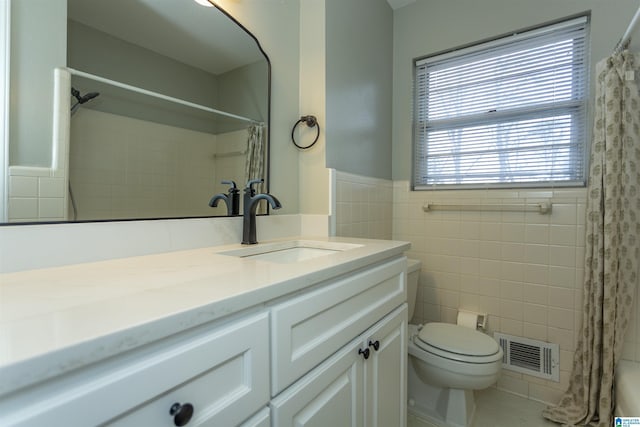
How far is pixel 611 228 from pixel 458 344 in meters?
0.91

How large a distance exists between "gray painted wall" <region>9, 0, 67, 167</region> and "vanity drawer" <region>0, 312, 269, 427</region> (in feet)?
2.22

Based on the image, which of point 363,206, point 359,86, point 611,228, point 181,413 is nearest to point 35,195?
point 181,413

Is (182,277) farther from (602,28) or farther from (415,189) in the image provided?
(602,28)

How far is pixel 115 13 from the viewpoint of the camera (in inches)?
35.7

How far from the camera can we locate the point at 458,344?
1.46 metres

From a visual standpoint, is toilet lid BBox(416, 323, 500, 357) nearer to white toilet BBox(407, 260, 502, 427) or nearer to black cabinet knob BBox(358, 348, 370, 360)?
white toilet BBox(407, 260, 502, 427)

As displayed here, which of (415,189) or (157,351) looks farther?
(415,189)

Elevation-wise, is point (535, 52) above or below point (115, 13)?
above

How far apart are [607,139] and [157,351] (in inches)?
78.5

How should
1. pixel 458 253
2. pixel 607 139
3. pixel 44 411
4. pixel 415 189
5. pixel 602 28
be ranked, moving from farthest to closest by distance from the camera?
1. pixel 415 189
2. pixel 458 253
3. pixel 602 28
4. pixel 607 139
5. pixel 44 411

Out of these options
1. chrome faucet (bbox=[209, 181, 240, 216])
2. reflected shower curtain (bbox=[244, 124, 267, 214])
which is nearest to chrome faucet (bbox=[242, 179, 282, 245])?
chrome faucet (bbox=[209, 181, 240, 216])

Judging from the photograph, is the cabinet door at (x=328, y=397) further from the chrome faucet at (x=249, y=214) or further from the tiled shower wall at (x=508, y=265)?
the tiled shower wall at (x=508, y=265)

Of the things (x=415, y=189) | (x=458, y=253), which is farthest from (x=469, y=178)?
(x=458, y=253)

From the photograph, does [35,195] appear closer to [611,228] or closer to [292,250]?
[292,250]
